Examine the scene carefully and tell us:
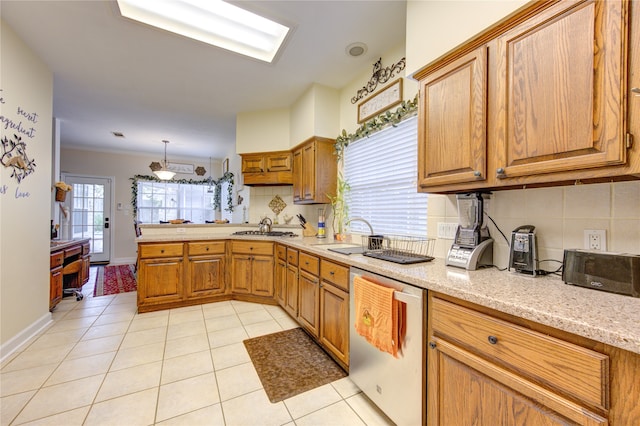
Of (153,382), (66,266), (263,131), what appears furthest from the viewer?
(263,131)

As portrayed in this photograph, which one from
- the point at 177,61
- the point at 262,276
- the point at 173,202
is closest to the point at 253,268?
the point at 262,276

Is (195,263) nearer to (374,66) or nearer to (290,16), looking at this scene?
(290,16)

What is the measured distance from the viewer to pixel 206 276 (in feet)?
11.0

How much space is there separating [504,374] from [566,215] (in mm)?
855

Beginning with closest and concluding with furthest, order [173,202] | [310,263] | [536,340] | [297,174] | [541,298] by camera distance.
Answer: [536,340], [541,298], [310,263], [297,174], [173,202]

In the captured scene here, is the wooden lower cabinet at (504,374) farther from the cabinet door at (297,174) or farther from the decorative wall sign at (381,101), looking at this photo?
the cabinet door at (297,174)

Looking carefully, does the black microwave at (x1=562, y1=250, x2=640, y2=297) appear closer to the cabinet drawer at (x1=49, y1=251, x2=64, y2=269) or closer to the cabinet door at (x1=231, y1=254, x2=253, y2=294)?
the cabinet door at (x1=231, y1=254, x2=253, y2=294)

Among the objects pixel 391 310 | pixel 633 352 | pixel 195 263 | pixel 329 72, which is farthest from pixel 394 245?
pixel 195 263

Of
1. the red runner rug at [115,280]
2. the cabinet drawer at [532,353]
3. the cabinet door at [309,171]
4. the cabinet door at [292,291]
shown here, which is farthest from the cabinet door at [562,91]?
the red runner rug at [115,280]

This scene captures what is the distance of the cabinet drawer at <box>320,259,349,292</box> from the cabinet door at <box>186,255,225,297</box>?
1.83 m

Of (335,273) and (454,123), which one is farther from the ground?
(454,123)

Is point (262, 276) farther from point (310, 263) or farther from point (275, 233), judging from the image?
point (310, 263)

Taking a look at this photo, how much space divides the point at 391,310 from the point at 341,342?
28.9 inches

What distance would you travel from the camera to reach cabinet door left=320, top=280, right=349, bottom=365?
187cm
